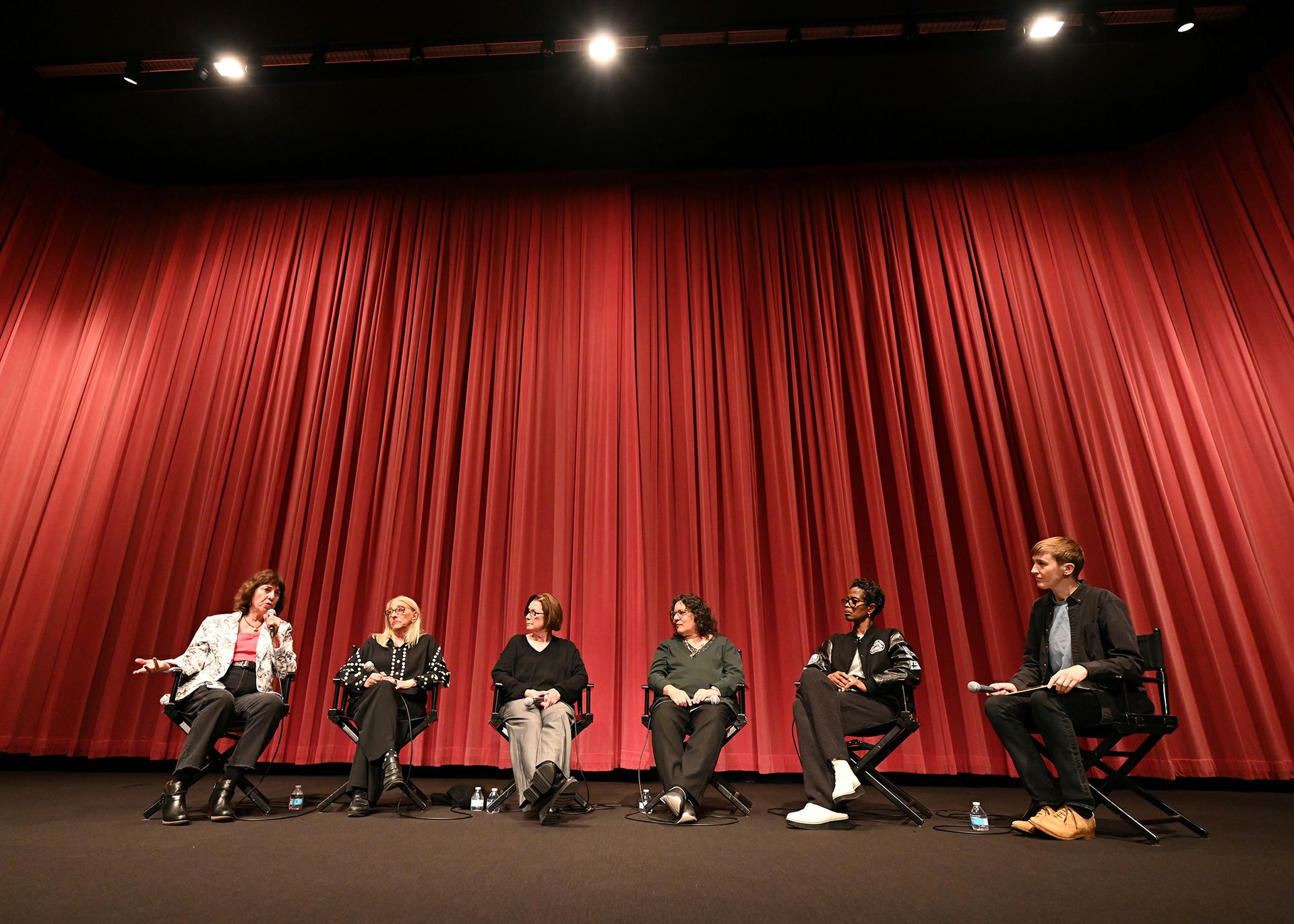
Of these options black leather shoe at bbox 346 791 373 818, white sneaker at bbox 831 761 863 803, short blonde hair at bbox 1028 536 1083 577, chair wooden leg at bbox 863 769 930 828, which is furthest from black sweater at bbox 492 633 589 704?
short blonde hair at bbox 1028 536 1083 577

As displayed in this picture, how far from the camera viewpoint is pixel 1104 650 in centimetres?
261

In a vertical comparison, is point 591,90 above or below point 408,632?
above

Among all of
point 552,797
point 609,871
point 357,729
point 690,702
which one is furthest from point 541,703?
point 609,871

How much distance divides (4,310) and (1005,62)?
7.23 meters

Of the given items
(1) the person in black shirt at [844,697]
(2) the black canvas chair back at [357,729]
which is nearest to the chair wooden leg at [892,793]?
(1) the person in black shirt at [844,697]

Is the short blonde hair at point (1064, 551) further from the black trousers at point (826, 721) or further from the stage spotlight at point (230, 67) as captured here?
the stage spotlight at point (230, 67)

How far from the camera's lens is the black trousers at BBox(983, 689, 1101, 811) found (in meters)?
2.42

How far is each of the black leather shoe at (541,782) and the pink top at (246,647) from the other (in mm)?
1423

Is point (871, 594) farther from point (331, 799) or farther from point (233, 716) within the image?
point (233, 716)

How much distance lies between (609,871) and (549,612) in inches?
64.8

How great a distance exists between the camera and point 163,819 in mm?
2590

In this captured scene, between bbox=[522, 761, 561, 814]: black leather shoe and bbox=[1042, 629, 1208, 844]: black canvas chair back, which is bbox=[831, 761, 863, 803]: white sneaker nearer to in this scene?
bbox=[1042, 629, 1208, 844]: black canvas chair back

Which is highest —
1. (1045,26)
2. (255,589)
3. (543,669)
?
(1045,26)

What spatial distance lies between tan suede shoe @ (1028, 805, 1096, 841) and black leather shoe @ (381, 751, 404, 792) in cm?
239
